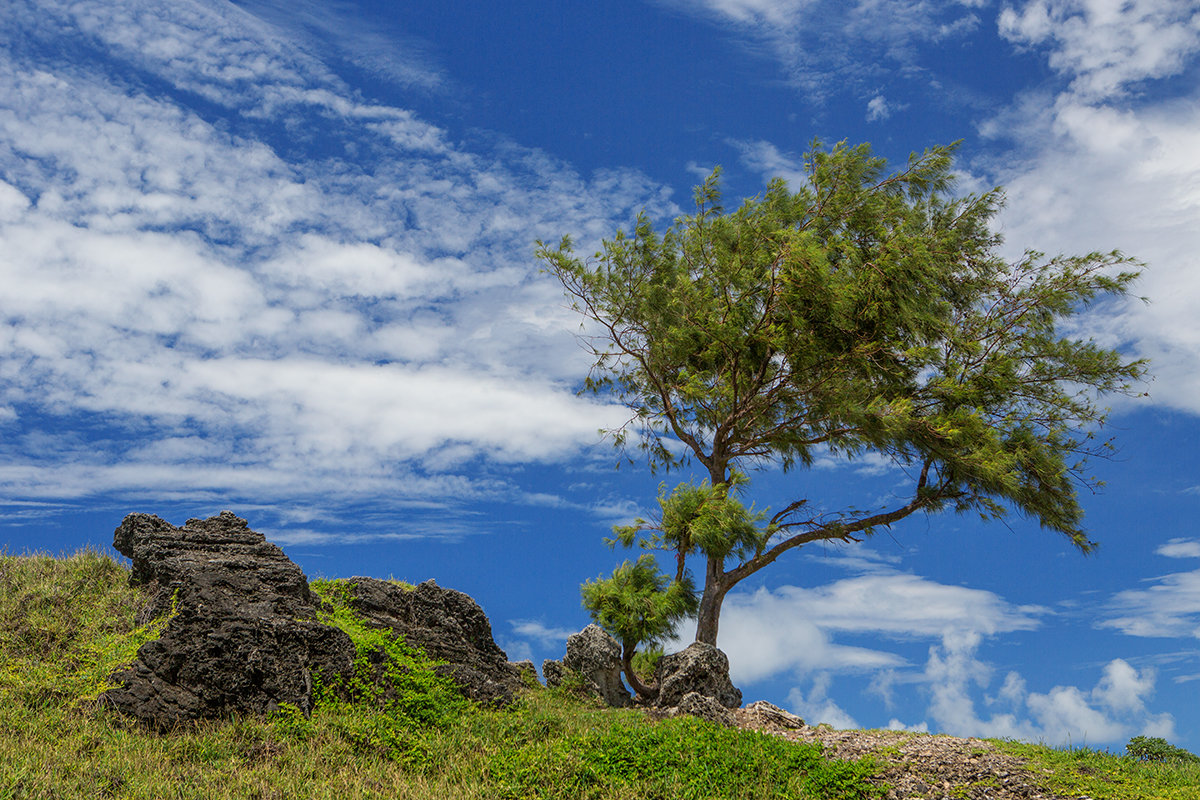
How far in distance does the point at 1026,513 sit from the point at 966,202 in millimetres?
6822

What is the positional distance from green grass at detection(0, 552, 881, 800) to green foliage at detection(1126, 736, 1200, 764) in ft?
19.5

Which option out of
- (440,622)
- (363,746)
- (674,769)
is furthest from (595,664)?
(363,746)

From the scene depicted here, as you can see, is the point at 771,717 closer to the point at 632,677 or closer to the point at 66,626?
the point at 632,677

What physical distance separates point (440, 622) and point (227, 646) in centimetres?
355

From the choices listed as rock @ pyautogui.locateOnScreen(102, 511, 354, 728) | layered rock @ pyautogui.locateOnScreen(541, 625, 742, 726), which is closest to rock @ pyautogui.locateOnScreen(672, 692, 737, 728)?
layered rock @ pyautogui.locateOnScreen(541, 625, 742, 726)

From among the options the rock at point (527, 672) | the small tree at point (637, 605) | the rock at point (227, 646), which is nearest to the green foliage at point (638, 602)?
the small tree at point (637, 605)

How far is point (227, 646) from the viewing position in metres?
10.3

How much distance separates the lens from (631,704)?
1517 cm

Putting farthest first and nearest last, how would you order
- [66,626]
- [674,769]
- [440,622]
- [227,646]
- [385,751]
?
[440,622] < [66,626] < [227,646] < [385,751] < [674,769]

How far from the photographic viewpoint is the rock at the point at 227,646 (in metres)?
9.91

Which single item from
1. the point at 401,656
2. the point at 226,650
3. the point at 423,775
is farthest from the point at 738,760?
the point at 226,650

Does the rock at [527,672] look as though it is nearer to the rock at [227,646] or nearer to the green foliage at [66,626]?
the rock at [227,646]

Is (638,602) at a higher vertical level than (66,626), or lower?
higher

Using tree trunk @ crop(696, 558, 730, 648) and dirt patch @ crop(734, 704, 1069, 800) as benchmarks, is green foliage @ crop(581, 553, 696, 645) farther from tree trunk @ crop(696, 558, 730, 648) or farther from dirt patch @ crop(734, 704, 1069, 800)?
dirt patch @ crop(734, 704, 1069, 800)
